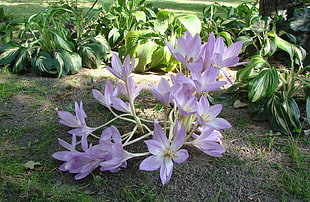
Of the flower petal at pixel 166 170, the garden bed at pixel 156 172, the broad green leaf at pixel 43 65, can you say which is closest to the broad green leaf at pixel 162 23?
the broad green leaf at pixel 43 65

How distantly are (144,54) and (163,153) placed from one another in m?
1.77

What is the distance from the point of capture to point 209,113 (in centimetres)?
142

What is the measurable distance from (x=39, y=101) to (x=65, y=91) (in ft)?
0.87

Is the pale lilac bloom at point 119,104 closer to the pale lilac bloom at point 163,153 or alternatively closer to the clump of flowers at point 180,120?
the clump of flowers at point 180,120

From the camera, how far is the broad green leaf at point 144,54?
A: 2.96m

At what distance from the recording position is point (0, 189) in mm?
1417

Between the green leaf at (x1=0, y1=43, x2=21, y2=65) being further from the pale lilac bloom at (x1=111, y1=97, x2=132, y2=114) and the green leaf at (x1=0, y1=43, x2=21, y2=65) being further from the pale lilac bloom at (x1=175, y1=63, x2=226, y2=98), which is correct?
the pale lilac bloom at (x1=175, y1=63, x2=226, y2=98)

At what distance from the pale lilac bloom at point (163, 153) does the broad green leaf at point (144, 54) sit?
1.73 metres

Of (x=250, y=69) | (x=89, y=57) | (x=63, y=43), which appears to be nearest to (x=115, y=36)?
(x=89, y=57)

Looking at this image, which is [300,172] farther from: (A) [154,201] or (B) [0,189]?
(B) [0,189]

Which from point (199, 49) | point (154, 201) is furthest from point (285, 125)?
point (154, 201)

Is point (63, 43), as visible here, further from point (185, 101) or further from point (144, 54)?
point (185, 101)

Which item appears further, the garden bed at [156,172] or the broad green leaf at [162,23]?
the broad green leaf at [162,23]

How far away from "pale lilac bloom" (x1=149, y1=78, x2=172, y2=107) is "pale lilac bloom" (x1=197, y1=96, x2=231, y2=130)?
0.15 m
